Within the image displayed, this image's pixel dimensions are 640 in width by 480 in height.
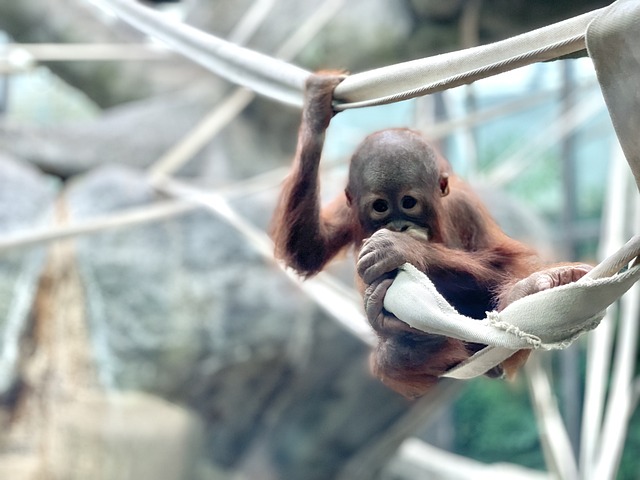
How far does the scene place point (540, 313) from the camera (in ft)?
3.57

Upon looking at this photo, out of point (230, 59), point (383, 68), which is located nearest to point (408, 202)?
point (383, 68)

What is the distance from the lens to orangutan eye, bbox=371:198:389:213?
4.88 ft

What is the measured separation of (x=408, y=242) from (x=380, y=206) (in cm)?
10

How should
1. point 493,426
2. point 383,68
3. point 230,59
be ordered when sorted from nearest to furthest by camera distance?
point 383,68 → point 230,59 → point 493,426

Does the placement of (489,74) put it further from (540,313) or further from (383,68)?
(540,313)

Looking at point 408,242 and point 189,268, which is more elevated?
point 189,268

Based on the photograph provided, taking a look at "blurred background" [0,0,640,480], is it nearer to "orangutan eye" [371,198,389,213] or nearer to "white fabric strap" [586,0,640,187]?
"orangutan eye" [371,198,389,213]

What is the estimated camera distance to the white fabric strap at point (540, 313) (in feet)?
3.40

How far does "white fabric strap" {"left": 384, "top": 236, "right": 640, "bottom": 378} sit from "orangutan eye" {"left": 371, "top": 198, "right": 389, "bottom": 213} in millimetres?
291

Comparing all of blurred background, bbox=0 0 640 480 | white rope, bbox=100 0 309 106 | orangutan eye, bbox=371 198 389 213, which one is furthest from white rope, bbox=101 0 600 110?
blurred background, bbox=0 0 640 480

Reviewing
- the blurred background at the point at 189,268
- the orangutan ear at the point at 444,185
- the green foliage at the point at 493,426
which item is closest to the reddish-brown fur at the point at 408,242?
the orangutan ear at the point at 444,185

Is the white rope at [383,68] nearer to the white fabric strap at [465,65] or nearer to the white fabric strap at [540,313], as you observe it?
the white fabric strap at [465,65]

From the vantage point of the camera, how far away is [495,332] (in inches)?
43.4

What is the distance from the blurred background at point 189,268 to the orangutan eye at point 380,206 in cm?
129
